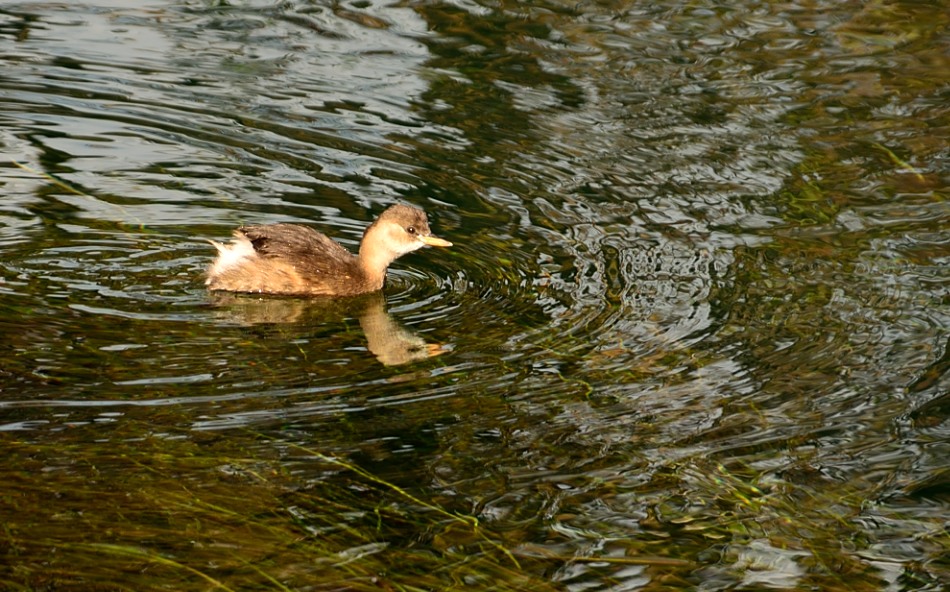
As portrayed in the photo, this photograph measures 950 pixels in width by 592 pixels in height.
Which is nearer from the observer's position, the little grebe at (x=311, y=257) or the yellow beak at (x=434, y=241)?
the little grebe at (x=311, y=257)

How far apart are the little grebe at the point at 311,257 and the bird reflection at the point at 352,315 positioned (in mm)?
74

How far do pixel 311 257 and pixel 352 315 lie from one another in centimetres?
41

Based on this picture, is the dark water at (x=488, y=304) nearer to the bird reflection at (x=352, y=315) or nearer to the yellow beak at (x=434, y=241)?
the bird reflection at (x=352, y=315)

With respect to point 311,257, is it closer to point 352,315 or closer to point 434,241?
point 352,315

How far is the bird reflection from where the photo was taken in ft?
22.3

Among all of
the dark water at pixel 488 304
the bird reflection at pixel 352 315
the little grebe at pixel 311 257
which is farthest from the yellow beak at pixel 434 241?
the bird reflection at pixel 352 315

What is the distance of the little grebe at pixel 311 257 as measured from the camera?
7.72 metres

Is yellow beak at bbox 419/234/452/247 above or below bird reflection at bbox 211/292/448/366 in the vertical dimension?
above

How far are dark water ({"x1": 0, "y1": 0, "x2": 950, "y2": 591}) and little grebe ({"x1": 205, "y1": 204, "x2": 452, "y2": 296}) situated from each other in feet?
0.46

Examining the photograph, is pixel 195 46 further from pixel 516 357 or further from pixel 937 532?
pixel 937 532

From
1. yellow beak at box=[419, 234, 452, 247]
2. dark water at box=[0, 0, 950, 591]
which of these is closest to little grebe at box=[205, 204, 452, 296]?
yellow beak at box=[419, 234, 452, 247]

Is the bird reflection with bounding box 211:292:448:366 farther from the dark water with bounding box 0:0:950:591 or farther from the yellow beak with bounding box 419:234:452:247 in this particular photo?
the yellow beak with bounding box 419:234:452:247

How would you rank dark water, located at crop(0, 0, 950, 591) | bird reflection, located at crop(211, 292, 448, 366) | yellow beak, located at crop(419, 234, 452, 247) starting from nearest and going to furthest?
dark water, located at crop(0, 0, 950, 591), bird reflection, located at crop(211, 292, 448, 366), yellow beak, located at crop(419, 234, 452, 247)

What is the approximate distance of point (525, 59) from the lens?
11273mm
